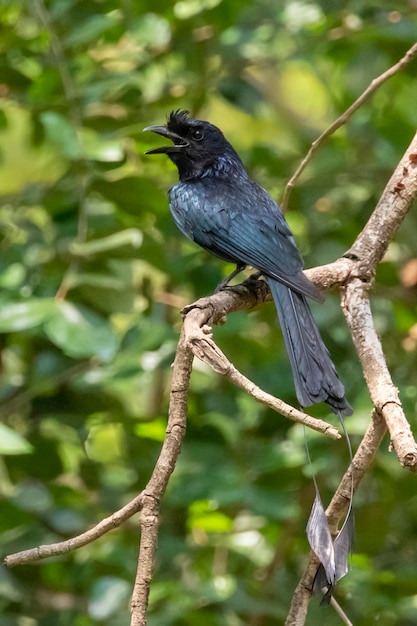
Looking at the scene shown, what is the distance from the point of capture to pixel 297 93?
6.79m

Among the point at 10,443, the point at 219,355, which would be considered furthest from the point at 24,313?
the point at 219,355

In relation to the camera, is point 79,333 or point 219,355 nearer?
point 219,355

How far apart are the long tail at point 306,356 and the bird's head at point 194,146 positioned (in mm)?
1166

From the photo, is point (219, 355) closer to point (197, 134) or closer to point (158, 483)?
point (158, 483)

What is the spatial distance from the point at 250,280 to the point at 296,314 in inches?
19.0

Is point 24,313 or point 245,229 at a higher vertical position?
point 245,229

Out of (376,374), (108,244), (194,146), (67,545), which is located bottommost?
(67,545)

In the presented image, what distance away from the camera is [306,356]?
2863mm

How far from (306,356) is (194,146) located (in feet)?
6.13

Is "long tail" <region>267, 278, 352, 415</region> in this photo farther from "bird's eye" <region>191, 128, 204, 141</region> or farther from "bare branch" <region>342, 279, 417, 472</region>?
"bird's eye" <region>191, 128, 204, 141</region>

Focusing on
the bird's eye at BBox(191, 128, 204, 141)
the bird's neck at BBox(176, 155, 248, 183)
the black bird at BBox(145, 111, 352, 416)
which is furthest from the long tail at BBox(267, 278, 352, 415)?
the bird's eye at BBox(191, 128, 204, 141)

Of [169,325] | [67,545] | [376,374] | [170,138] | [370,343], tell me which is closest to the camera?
[67,545]

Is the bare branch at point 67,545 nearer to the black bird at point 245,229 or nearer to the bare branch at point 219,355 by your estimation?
the bare branch at point 219,355

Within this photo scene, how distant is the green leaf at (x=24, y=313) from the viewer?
326cm
